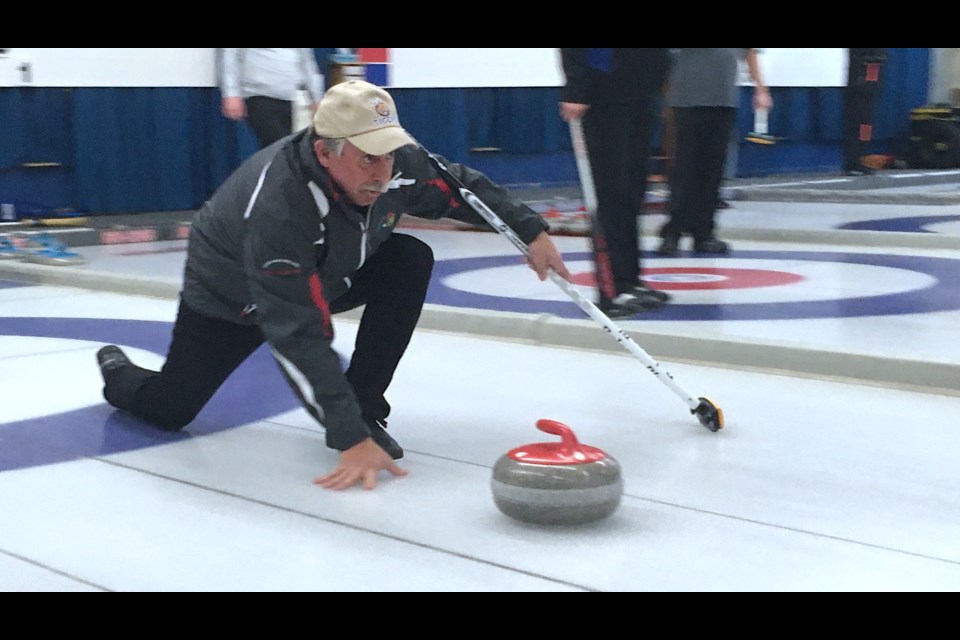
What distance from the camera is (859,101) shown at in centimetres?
1384

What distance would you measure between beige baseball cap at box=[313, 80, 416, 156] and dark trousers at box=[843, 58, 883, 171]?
12035mm

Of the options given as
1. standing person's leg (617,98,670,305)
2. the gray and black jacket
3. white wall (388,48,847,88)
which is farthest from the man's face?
white wall (388,48,847,88)

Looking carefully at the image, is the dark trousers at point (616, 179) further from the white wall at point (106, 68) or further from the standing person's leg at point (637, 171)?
the white wall at point (106, 68)

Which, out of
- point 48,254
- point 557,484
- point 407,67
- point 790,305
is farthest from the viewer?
point 407,67

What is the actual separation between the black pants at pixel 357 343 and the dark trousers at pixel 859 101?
459 inches

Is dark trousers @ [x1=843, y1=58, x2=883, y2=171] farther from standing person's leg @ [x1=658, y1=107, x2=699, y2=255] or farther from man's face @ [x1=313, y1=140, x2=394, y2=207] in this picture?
man's face @ [x1=313, y1=140, x2=394, y2=207]

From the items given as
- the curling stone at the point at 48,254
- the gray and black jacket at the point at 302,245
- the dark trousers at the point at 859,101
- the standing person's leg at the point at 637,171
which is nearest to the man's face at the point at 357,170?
the gray and black jacket at the point at 302,245

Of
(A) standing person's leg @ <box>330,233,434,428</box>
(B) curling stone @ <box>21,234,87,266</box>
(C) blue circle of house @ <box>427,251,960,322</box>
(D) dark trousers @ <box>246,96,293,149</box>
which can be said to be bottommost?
(B) curling stone @ <box>21,234,87,266</box>

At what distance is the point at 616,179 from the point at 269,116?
268 centimetres

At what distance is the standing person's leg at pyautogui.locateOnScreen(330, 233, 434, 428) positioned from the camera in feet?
9.98

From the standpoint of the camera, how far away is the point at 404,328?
10.1ft

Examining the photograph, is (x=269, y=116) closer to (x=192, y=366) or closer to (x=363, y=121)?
(x=192, y=366)

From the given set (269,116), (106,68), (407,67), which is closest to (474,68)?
(407,67)
